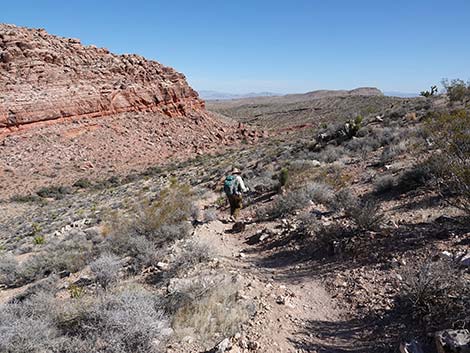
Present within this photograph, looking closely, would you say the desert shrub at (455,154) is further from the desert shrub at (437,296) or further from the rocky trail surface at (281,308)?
the rocky trail surface at (281,308)

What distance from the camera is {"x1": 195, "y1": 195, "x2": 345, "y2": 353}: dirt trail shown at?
3.88 meters

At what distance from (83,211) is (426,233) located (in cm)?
1531

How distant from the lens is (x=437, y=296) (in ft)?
12.3

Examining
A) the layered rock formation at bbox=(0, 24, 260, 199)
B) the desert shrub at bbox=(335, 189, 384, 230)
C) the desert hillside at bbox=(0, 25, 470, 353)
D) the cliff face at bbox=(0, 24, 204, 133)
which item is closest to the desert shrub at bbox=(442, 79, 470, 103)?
the desert hillside at bbox=(0, 25, 470, 353)

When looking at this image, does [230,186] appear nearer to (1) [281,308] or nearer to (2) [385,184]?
(2) [385,184]

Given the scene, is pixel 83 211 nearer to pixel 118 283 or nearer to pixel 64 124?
pixel 118 283

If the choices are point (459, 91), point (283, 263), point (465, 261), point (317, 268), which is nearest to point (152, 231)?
point (283, 263)

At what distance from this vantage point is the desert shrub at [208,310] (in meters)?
4.12

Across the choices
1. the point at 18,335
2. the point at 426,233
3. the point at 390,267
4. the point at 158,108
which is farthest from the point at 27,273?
the point at 158,108

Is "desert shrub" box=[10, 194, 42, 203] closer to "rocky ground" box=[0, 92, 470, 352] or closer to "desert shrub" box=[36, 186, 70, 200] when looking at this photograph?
"desert shrub" box=[36, 186, 70, 200]

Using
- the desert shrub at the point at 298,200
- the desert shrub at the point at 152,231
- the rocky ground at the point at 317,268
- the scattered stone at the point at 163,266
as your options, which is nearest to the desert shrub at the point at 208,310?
the rocky ground at the point at 317,268

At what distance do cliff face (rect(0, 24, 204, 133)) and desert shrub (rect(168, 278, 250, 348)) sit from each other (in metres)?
30.8

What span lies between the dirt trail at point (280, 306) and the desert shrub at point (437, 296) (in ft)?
2.93

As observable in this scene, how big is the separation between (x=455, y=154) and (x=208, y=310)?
167 inches
